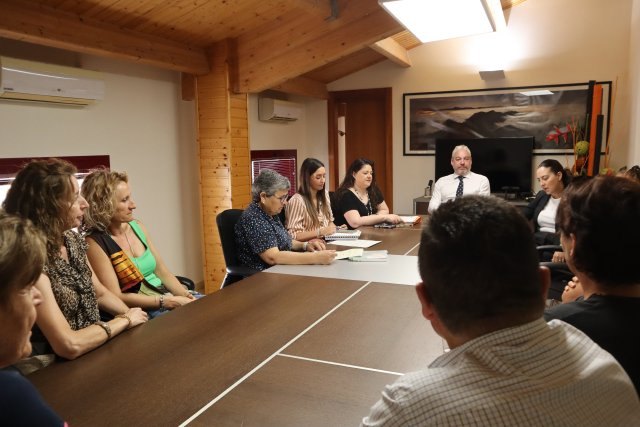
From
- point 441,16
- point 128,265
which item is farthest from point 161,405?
point 441,16

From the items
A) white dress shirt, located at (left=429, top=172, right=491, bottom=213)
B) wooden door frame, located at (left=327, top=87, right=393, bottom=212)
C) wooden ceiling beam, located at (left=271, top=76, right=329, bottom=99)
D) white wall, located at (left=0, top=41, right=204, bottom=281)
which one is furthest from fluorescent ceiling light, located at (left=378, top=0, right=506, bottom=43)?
wooden door frame, located at (left=327, top=87, right=393, bottom=212)

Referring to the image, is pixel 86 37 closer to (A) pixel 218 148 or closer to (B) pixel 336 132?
(A) pixel 218 148

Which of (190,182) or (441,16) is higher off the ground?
(441,16)

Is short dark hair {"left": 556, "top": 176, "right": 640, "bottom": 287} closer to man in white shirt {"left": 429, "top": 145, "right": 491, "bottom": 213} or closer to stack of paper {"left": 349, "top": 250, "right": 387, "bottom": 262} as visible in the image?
stack of paper {"left": 349, "top": 250, "right": 387, "bottom": 262}

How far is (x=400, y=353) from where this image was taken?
5.12 ft

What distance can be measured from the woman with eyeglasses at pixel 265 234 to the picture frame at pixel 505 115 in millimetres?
3977

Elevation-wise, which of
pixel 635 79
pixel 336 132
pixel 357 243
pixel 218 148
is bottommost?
pixel 357 243

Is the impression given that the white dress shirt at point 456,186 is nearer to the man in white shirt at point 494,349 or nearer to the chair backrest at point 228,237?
the chair backrest at point 228,237

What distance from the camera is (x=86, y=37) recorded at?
341 centimetres

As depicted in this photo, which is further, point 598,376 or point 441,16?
point 441,16

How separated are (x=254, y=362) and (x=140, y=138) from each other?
130 inches

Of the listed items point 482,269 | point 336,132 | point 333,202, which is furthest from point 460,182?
point 482,269

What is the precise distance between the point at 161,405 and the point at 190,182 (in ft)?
12.6

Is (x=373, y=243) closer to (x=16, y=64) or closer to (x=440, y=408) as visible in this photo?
→ (x=16, y=64)
